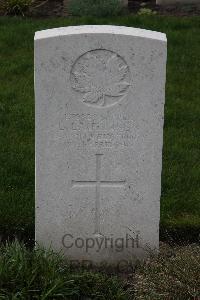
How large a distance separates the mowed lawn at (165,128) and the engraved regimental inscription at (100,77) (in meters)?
1.21

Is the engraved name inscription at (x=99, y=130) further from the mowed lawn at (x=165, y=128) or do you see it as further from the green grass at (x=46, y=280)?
the mowed lawn at (x=165, y=128)

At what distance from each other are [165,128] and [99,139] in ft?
7.36

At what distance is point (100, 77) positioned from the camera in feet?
15.2

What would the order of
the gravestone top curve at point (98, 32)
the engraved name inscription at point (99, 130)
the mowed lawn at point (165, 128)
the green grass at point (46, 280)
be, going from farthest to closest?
the mowed lawn at point (165, 128), the engraved name inscription at point (99, 130), the gravestone top curve at point (98, 32), the green grass at point (46, 280)

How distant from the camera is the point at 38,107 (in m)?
4.67

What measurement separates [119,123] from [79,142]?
0.93ft

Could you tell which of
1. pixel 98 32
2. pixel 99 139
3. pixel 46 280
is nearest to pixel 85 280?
pixel 46 280

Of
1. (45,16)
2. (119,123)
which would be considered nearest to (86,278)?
(119,123)

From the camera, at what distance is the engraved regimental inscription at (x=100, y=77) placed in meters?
4.59

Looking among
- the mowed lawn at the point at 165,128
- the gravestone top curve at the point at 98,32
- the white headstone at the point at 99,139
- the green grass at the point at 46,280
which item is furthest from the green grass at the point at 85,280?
the gravestone top curve at the point at 98,32

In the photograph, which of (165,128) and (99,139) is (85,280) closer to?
(99,139)

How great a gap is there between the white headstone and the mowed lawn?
0.52m

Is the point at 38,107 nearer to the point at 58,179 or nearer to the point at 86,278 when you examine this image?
the point at 58,179

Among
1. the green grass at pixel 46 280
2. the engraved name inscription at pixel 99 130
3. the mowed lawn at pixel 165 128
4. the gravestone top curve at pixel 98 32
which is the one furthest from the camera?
the mowed lawn at pixel 165 128
